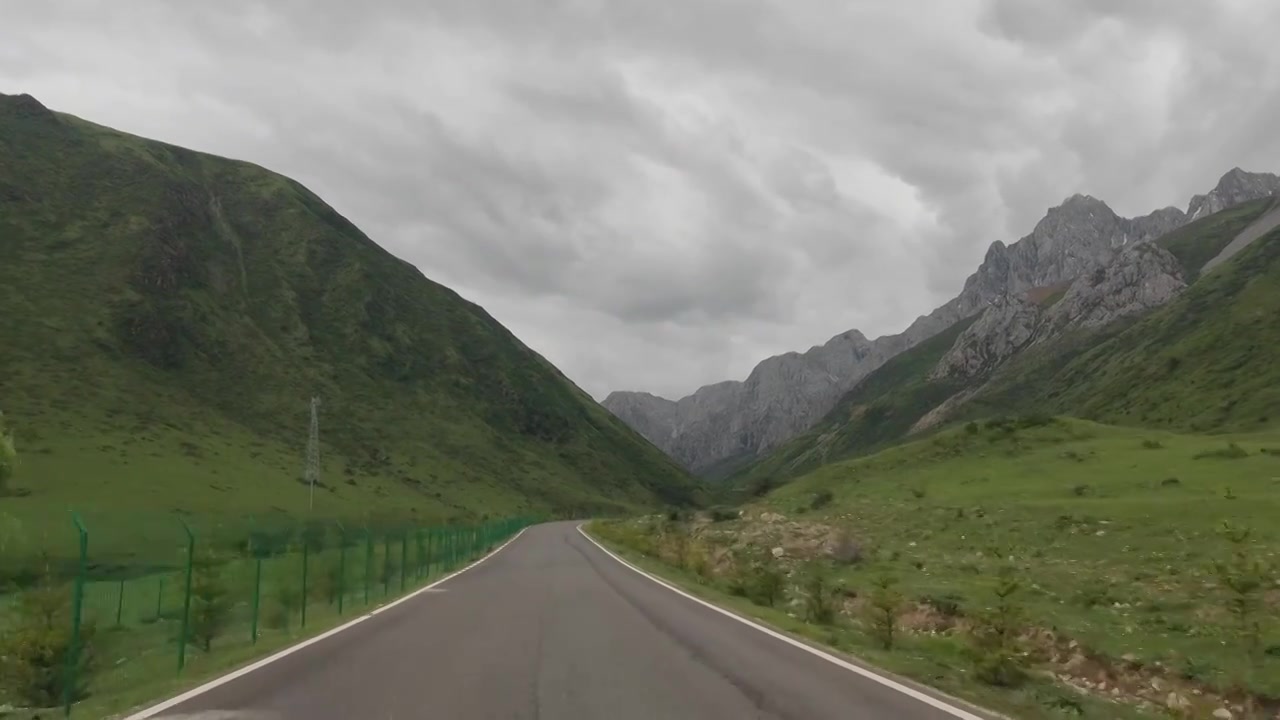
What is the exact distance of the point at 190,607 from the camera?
18.3 meters

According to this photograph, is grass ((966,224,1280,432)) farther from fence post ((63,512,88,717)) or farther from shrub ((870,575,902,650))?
fence post ((63,512,88,717))

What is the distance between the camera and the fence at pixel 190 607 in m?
12.2

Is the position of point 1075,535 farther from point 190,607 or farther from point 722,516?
point 722,516

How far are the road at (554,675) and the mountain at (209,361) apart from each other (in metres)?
64.3

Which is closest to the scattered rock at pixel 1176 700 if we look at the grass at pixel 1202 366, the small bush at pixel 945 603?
the small bush at pixel 945 603

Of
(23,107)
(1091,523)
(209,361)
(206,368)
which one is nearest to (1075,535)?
(1091,523)

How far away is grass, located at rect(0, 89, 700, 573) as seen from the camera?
90688 millimetres

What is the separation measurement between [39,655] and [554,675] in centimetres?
705

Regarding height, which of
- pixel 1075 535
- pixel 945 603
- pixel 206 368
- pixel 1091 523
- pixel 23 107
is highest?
pixel 23 107

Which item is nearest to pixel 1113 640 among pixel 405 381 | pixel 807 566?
pixel 807 566

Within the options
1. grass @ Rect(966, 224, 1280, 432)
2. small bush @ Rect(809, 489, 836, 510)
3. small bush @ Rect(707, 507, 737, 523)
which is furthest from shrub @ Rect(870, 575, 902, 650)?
grass @ Rect(966, 224, 1280, 432)

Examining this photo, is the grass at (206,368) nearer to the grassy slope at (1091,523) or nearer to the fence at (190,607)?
the fence at (190,607)

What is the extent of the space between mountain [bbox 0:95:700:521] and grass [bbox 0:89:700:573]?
1.23 ft

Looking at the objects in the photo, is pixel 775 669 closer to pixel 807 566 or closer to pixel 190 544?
pixel 190 544
